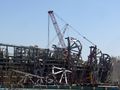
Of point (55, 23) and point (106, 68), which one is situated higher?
point (55, 23)

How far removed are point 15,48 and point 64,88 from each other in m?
29.0

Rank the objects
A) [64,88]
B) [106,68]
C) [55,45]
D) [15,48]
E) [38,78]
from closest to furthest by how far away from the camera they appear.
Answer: [64,88]
[38,78]
[15,48]
[55,45]
[106,68]

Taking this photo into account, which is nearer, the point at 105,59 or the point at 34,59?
the point at 34,59

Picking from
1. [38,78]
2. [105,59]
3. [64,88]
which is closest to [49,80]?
[38,78]

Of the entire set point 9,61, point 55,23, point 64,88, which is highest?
point 55,23

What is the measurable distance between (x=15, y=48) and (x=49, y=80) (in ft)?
43.4

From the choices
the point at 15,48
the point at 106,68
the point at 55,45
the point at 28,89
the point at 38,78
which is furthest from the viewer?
the point at 106,68

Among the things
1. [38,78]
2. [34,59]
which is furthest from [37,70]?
[38,78]

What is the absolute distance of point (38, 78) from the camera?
307ft

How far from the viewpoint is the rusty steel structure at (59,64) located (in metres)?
99.1

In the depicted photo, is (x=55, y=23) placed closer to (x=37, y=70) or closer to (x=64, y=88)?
(x=37, y=70)

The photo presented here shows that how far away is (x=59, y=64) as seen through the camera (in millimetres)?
108812

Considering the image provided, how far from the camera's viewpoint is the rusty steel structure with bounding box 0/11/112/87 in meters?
99.1

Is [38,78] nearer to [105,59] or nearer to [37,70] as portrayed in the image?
[37,70]
